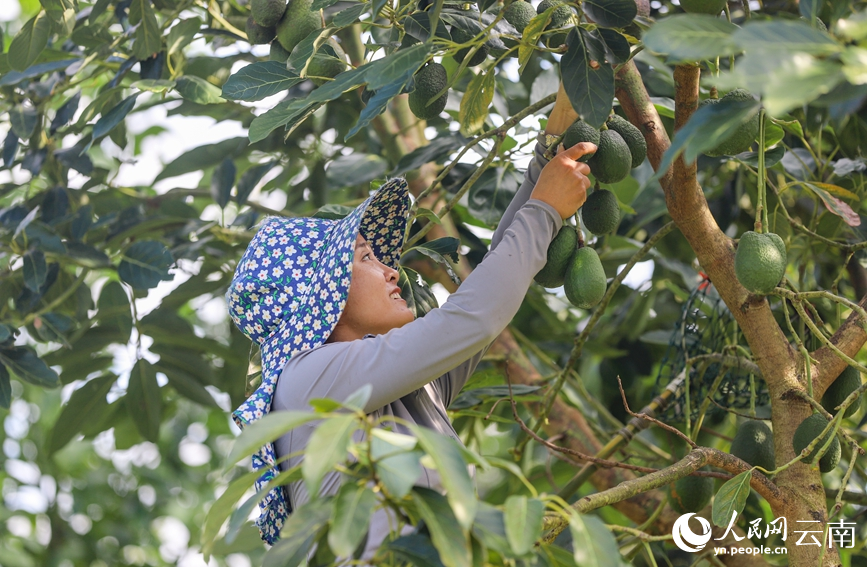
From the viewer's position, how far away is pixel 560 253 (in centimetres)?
154

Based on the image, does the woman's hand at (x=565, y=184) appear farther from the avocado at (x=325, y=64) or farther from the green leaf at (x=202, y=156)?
the green leaf at (x=202, y=156)

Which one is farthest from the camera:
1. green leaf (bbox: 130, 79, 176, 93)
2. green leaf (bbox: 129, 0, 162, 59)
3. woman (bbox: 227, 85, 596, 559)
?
green leaf (bbox: 129, 0, 162, 59)

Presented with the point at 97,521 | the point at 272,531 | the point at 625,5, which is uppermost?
the point at 625,5

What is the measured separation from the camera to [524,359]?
7.95ft

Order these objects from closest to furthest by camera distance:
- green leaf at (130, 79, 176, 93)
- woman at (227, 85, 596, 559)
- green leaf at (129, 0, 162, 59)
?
1. woman at (227, 85, 596, 559)
2. green leaf at (130, 79, 176, 93)
3. green leaf at (129, 0, 162, 59)

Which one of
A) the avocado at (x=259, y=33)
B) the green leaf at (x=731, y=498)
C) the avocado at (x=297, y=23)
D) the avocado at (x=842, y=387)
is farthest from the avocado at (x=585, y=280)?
the avocado at (x=259, y=33)

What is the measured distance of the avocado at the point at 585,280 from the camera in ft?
4.84

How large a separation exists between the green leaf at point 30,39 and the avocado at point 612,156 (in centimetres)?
134

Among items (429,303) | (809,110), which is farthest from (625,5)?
(809,110)

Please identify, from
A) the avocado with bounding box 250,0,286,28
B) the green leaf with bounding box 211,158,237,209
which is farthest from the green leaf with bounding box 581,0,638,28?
the green leaf with bounding box 211,158,237,209

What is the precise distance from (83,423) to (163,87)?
117 centimetres

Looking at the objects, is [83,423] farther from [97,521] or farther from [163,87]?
[97,521]

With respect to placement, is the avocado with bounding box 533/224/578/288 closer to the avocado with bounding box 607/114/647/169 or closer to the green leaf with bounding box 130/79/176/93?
the avocado with bounding box 607/114/647/169

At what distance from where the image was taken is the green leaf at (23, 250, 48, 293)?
7.13 feet
